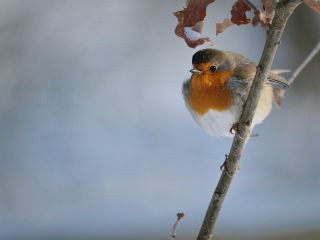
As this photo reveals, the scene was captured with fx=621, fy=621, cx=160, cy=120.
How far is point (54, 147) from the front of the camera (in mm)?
5754

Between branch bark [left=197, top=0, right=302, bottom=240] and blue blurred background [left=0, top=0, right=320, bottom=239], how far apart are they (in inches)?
119

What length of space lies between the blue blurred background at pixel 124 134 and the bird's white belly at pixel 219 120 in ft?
7.22

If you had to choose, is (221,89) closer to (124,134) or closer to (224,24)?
(224,24)

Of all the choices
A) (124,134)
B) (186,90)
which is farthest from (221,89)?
(124,134)

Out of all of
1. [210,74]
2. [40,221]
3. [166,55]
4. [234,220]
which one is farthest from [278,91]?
[166,55]

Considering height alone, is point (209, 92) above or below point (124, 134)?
below

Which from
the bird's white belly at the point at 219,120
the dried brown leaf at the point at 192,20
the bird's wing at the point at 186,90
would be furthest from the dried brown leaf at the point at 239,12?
the bird's wing at the point at 186,90

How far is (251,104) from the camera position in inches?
68.4

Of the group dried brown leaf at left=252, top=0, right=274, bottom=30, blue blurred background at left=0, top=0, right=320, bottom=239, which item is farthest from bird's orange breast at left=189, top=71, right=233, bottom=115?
blue blurred background at left=0, top=0, right=320, bottom=239

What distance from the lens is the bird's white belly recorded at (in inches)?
104

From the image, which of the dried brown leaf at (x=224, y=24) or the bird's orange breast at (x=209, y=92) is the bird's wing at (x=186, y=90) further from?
the dried brown leaf at (x=224, y=24)

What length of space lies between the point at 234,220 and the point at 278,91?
2294mm

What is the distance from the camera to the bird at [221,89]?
2.67m

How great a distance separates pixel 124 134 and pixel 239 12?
424 centimetres
